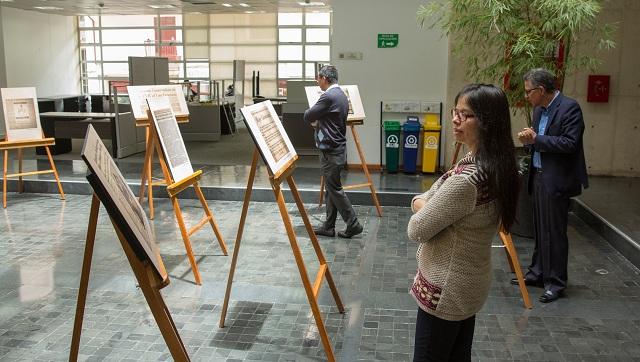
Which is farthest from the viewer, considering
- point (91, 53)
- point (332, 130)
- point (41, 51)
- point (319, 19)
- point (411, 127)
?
point (91, 53)

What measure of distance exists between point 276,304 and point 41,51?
1399 cm

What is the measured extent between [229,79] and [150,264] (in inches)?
625

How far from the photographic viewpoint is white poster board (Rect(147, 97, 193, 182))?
14.7ft

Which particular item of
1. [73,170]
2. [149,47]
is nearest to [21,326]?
[73,170]

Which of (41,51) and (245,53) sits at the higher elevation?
(245,53)

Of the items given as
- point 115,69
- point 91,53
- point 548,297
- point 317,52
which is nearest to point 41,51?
point 91,53

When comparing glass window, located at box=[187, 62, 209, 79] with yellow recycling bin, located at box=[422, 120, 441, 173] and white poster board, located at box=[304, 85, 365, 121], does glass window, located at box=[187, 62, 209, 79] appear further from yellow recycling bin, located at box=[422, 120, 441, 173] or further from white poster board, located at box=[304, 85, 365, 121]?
white poster board, located at box=[304, 85, 365, 121]

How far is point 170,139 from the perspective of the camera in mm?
4707

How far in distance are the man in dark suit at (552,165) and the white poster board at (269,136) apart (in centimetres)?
163

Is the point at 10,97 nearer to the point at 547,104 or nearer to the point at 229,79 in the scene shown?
the point at 547,104

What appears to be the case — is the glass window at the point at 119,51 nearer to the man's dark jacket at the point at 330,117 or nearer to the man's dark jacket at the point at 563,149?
the man's dark jacket at the point at 330,117

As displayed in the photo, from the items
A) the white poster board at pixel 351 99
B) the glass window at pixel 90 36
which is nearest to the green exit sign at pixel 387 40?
the white poster board at pixel 351 99

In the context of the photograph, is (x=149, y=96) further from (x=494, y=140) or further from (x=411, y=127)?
(x=494, y=140)

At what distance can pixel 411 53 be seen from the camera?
827 cm
